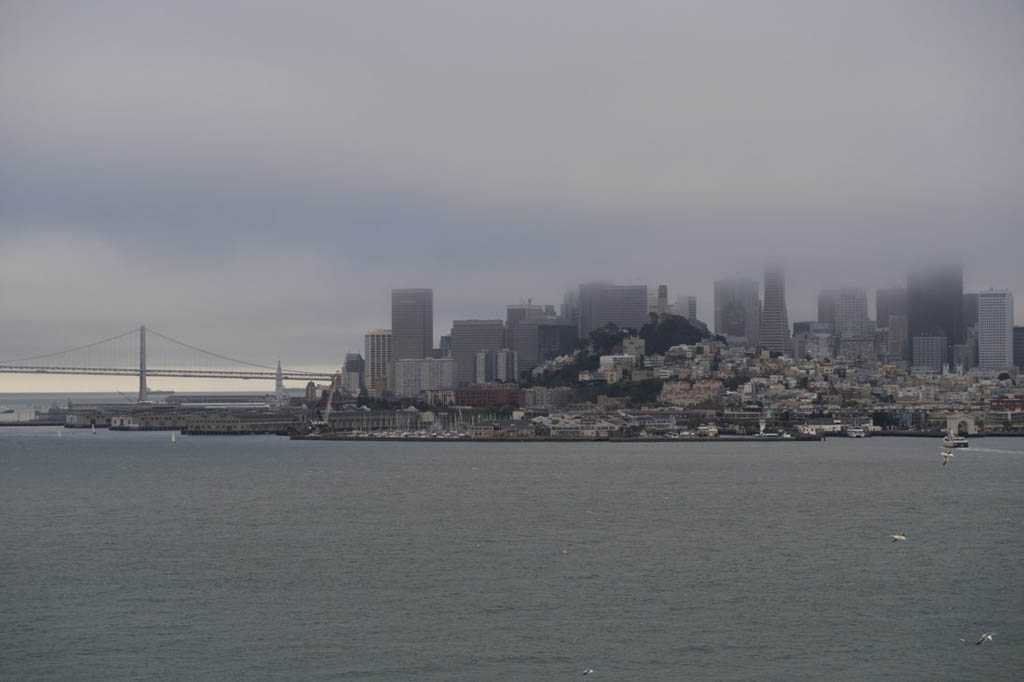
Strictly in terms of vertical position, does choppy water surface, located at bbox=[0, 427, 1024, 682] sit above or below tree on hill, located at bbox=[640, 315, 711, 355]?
below

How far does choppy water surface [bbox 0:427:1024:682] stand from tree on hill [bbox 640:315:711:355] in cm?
9207

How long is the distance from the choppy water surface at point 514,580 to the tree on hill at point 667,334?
92067mm

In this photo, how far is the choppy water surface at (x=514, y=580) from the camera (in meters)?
16.4

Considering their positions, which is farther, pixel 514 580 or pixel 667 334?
pixel 667 334

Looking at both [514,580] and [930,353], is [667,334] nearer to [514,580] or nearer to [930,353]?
[930,353]

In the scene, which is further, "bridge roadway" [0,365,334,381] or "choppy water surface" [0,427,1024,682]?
"bridge roadway" [0,365,334,381]

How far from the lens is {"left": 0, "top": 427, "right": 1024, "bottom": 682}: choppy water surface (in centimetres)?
1641

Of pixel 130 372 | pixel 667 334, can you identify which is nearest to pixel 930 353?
pixel 667 334

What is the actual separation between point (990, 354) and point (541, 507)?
128 metres

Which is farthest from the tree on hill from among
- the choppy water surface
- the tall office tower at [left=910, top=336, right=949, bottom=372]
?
the choppy water surface

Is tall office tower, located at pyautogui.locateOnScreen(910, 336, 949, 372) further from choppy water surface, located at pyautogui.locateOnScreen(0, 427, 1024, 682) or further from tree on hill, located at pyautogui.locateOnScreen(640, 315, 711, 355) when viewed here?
choppy water surface, located at pyautogui.locateOnScreen(0, 427, 1024, 682)

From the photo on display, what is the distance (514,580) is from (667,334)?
114825 millimetres

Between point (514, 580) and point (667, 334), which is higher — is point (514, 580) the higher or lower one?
the lower one

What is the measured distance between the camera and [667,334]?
13500cm
